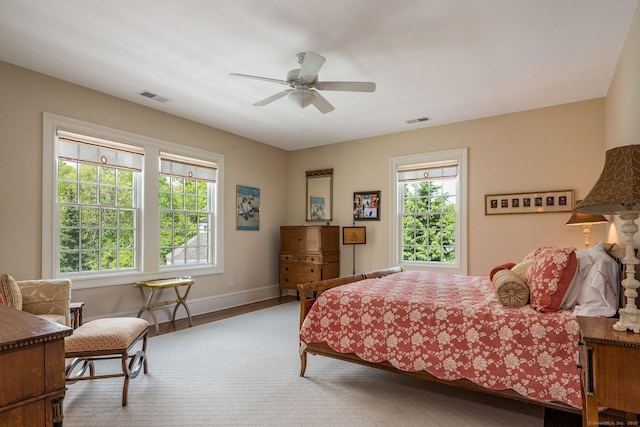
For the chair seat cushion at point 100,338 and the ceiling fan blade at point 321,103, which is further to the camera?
the ceiling fan blade at point 321,103

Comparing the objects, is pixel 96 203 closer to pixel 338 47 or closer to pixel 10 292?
pixel 10 292

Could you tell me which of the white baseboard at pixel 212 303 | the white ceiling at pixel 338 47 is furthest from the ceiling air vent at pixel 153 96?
the white baseboard at pixel 212 303

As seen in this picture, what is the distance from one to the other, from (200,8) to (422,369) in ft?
9.41

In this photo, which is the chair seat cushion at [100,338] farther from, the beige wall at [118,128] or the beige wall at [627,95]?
the beige wall at [627,95]

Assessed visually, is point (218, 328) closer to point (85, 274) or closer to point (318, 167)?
point (85, 274)

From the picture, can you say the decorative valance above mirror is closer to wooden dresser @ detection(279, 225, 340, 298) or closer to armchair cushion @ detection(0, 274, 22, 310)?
wooden dresser @ detection(279, 225, 340, 298)

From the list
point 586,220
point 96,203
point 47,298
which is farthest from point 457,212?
point 47,298

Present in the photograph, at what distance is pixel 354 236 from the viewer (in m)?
5.77

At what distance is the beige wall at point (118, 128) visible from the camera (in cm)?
345

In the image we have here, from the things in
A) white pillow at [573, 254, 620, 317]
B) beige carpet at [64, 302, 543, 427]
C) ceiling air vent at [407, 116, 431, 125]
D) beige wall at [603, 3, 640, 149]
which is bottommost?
beige carpet at [64, 302, 543, 427]

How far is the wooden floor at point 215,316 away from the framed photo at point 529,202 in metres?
3.48

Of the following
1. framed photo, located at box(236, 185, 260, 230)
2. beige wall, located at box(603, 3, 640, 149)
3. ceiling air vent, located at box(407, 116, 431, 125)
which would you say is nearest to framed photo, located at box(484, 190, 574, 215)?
beige wall, located at box(603, 3, 640, 149)

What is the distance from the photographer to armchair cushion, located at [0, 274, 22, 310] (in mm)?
2775

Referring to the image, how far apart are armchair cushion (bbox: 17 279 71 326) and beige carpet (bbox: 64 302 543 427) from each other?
23.4 inches
